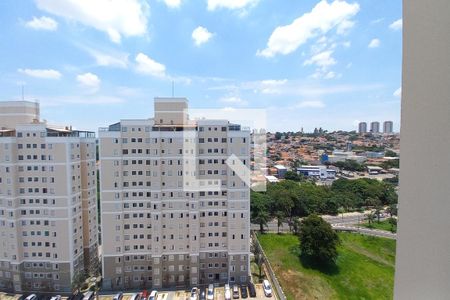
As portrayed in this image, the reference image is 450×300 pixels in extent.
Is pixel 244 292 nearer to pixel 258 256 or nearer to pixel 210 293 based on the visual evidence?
pixel 210 293

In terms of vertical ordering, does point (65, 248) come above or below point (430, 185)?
below

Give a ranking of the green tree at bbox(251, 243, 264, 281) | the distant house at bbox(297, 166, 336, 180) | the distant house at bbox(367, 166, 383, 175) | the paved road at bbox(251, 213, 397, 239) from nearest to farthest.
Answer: the green tree at bbox(251, 243, 264, 281), the paved road at bbox(251, 213, 397, 239), the distant house at bbox(297, 166, 336, 180), the distant house at bbox(367, 166, 383, 175)

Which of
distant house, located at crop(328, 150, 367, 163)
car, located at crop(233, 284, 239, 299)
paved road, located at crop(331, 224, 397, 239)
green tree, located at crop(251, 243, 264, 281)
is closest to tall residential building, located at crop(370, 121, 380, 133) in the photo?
distant house, located at crop(328, 150, 367, 163)

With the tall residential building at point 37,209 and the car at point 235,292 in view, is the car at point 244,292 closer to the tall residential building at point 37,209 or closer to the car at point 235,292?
the car at point 235,292

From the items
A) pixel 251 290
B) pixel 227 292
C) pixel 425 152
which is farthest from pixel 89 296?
pixel 425 152

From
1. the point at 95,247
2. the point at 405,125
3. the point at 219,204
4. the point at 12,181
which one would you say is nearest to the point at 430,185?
the point at 405,125

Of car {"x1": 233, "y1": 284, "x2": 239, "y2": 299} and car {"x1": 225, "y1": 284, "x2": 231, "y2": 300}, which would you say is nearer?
car {"x1": 225, "y1": 284, "x2": 231, "y2": 300}

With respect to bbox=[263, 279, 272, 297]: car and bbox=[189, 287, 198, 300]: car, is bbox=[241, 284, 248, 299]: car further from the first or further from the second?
bbox=[189, 287, 198, 300]: car

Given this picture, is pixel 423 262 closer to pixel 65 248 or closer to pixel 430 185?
pixel 430 185
